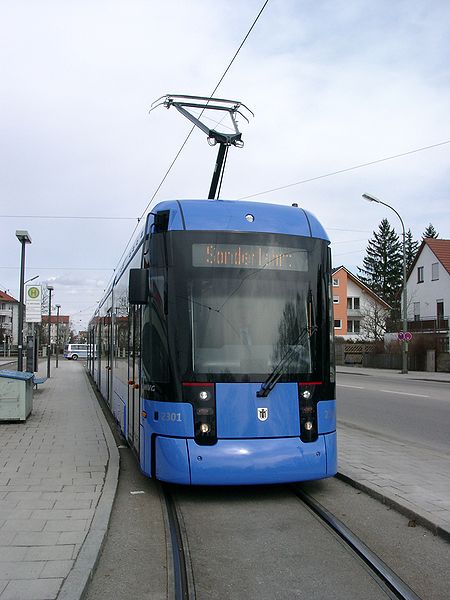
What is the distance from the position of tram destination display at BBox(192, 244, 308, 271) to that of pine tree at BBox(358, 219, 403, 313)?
76.0 metres

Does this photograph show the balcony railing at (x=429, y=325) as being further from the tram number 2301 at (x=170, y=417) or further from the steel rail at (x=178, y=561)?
the steel rail at (x=178, y=561)

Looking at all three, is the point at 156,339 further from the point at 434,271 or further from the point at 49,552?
the point at 434,271

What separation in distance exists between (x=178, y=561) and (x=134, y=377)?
3405 mm

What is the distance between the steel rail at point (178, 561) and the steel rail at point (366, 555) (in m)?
1.27

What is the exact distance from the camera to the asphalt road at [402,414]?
10992mm

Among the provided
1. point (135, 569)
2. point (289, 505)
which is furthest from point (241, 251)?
point (135, 569)

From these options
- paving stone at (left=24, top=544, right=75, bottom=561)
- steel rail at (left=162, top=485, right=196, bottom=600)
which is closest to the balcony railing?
steel rail at (left=162, top=485, right=196, bottom=600)

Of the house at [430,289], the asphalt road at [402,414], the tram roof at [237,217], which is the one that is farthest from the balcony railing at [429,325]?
the tram roof at [237,217]

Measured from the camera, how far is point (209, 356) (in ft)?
19.6

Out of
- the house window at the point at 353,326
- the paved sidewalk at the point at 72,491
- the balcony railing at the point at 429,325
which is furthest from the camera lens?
the house window at the point at 353,326

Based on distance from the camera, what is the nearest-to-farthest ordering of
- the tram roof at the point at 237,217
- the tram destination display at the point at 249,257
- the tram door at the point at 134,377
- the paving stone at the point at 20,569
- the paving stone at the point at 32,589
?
1. the paving stone at the point at 32,589
2. the paving stone at the point at 20,569
3. the tram destination display at the point at 249,257
4. the tram roof at the point at 237,217
5. the tram door at the point at 134,377

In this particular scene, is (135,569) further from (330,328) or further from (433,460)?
(433,460)

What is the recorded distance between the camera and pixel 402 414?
564 inches

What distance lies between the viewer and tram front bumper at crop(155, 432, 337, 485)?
18.7 ft
